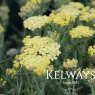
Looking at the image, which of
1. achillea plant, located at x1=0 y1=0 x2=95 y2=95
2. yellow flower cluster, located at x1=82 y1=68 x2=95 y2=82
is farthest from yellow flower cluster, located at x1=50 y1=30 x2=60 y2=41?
yellow flower cluster, located at x1=82 y1=68 x2=95 y2=82

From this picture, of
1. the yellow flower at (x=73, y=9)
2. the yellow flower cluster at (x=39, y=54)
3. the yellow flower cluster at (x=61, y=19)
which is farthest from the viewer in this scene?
the yellow flower at (x=73, y=9)

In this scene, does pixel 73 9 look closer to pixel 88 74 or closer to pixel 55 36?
pixel 55 36

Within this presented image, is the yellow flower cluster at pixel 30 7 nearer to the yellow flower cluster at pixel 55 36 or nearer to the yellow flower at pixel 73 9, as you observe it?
the yellow flower at pixel 73 9

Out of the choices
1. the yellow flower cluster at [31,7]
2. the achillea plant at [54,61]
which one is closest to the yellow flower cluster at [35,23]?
the achillea plant at [54,61]

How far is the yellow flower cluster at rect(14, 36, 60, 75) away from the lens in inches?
30.5

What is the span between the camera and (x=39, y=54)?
2.80 ft

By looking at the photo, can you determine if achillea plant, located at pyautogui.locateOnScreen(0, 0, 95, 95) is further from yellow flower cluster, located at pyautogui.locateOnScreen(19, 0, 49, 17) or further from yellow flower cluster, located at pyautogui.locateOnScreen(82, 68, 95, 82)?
yellow flower cluster, located at pyautogui.locateOnScreen(19, 0, 49, 17)

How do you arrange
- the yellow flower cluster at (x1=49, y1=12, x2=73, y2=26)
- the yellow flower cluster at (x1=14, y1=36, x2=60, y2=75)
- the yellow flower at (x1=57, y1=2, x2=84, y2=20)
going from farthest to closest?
the yellow flower at (x1=57, y1=2, x2=84, y2=20), the yellow flower cluster at (x1=49, y1=12, x2=73, y2=26), the yellow flower cluster at (x1=14, y1=36, x2=60, y2=75)

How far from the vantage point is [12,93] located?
2.91 ft

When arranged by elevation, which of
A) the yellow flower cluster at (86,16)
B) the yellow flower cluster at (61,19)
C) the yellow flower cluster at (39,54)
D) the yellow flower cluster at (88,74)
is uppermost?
the yellow flower cluster at (86,16)

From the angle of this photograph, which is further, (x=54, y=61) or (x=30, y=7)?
(x=30, y=7)

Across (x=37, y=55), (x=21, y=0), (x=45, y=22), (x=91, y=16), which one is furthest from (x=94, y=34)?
(x=21, y=0)

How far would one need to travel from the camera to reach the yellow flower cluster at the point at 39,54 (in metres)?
0.78

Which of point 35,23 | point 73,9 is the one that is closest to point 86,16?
point 73,9
